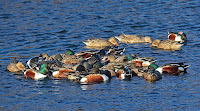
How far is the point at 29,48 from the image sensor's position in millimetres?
19656

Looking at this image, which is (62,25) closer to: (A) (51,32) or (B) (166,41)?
(A) (51,32)

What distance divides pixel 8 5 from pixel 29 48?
30.2ft

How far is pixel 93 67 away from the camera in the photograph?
15.8m

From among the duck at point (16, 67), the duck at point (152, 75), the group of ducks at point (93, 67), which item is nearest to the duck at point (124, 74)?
the group of ducks at point (93, 67)

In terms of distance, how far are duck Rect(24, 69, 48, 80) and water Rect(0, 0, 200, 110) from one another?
0.72 feet

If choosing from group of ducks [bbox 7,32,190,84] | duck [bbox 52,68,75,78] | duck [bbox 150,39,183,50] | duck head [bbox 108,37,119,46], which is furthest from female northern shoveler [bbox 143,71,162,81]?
duck head [bbox 108,37,119,46]

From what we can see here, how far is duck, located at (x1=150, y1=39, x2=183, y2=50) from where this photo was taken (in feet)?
64.2

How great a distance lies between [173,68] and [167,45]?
425cm

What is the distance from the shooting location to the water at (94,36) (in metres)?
12.5

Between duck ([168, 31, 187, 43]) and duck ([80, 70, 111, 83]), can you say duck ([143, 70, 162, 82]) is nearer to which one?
duck ([80, 70, 111, 83])

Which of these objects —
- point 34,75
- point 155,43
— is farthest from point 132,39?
point 34,75

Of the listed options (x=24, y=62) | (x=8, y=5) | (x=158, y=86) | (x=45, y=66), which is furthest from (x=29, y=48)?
(x=8, y=5)

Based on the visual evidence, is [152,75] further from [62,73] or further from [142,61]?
[62,73]

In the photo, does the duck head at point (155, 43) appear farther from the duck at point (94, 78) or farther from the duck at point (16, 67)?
the duck at point (16, 67)
